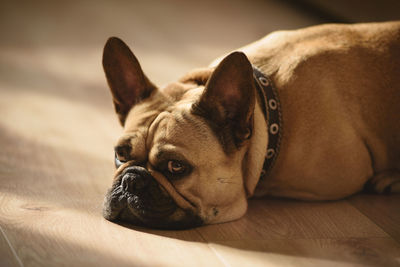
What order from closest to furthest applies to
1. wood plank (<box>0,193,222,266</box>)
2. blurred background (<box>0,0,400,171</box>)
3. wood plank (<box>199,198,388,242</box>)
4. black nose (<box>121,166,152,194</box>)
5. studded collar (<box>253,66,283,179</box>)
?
wood plank (<box>0,193,222,266</box>) < black nose (<box>121,166,152,194</box>) < wood plank (<box>199,198,388,242</box>) < studded collar (<box>253,66,283,179</box>) < blurred background (<box>0,0,400,171</box>)

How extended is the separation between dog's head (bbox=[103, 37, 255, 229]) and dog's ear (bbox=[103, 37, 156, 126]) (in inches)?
4.3

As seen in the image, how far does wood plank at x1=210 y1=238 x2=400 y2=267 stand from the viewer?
158 cm

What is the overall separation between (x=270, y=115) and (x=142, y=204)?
58cm

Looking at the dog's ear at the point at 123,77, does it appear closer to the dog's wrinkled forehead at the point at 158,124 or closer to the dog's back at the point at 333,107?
the dog's wrinkled forehead at the point at 158,124

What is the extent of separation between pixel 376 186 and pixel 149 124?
3.28 feet

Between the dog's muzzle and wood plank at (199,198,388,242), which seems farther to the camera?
wood plank at (199,198,388,242)

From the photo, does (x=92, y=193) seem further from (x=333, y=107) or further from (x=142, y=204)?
(x=333, y=107)

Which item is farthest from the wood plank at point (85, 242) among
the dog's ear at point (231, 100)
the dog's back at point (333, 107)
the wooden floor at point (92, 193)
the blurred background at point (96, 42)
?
the blurred background at point (96, 42)

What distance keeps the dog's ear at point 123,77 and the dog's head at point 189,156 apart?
109 mm

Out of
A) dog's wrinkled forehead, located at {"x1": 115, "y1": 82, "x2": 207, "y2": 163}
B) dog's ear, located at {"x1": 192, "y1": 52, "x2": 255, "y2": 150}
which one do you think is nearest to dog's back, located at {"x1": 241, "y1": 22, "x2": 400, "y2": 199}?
dog's ear, located at {"x1": 192, "y1": 52, "x2": 255, "y2": 150}

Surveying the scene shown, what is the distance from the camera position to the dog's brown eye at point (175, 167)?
1689 mm

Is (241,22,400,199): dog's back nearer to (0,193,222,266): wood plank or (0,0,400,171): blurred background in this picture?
(0,193,222,266): wood plank

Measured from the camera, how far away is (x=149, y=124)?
1.77 m

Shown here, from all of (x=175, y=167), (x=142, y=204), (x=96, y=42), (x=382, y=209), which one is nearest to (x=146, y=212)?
(x=142, y=204)
